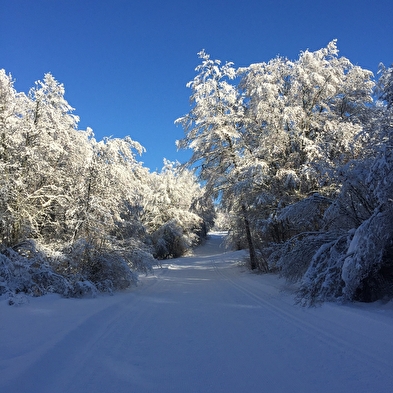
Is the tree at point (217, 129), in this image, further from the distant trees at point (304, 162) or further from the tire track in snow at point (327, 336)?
the tire track in snow at point (327, 336)

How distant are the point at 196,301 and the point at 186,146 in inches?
389

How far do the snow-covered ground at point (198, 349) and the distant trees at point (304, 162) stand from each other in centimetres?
118

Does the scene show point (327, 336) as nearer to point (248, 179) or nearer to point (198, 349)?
point (198, 349)

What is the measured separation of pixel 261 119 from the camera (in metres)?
A: 13.4

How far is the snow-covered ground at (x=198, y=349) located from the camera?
10.6ft

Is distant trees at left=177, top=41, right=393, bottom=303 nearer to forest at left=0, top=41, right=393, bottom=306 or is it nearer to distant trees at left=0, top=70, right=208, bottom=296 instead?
forest at left=0, top=41, right=393, bottom=306

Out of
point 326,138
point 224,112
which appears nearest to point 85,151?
point 224,112

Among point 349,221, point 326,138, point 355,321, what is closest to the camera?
point 355,321

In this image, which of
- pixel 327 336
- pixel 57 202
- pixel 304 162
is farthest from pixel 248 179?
pixel 327 336

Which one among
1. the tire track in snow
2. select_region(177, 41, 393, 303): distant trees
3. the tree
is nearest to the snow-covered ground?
the tire track in snow

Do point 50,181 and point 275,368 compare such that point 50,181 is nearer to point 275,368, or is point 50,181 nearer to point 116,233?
point 116,233

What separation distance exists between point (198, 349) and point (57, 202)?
338 inches

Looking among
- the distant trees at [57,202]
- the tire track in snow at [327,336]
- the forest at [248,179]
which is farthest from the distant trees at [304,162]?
the distant trees at [57,202]

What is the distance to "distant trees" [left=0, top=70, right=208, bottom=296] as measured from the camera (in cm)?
853
